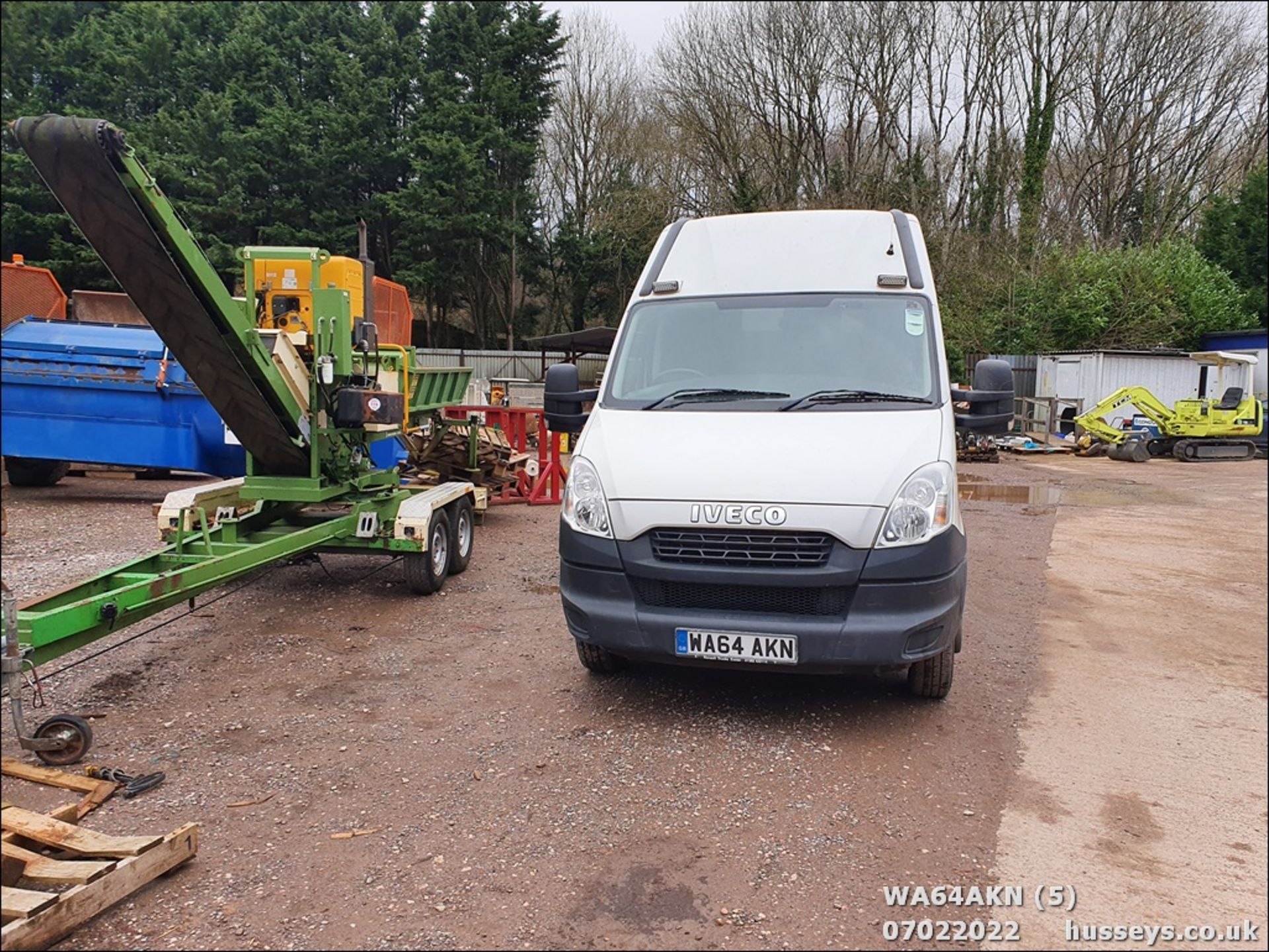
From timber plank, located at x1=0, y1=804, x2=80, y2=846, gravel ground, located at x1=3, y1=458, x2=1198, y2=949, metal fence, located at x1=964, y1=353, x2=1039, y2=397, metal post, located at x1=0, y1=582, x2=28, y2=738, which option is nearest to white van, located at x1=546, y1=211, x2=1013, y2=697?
gravel ground, located at x1=3, y1=458, x2=1198, y2=949

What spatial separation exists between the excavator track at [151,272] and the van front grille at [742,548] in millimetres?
3095

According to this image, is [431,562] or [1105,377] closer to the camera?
[431,562]

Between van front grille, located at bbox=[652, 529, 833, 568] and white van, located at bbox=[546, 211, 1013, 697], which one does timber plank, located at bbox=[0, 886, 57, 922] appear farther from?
van front grille, located at bbox=[652, 529, 833, 568]

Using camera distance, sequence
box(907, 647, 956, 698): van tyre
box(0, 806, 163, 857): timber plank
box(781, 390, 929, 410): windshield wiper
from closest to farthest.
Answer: box(0, 806, 163, 857): timber plank < box(907, 647, 956, 698): van tyre < box(781, 390, 929, 410): windshield wiper

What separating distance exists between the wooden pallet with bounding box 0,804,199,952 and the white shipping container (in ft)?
30.9

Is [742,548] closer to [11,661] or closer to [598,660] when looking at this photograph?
[598,660]

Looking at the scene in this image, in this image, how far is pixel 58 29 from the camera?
14.1 metres

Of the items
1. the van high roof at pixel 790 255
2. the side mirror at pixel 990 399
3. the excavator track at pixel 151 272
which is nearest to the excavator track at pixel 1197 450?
the side mirror at pixel 990 399

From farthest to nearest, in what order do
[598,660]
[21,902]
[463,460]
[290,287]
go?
[463,460] → [290,287] → [598,660] → [21,902]

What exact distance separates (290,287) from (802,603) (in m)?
5.02

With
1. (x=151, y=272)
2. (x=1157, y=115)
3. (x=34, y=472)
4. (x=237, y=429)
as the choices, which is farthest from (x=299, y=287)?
(x=34, y=472)

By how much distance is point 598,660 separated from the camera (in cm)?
527

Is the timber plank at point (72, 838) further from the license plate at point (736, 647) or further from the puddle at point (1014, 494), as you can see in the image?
the puddle at point (1014, 494)

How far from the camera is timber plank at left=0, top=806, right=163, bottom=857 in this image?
3.20 meters
